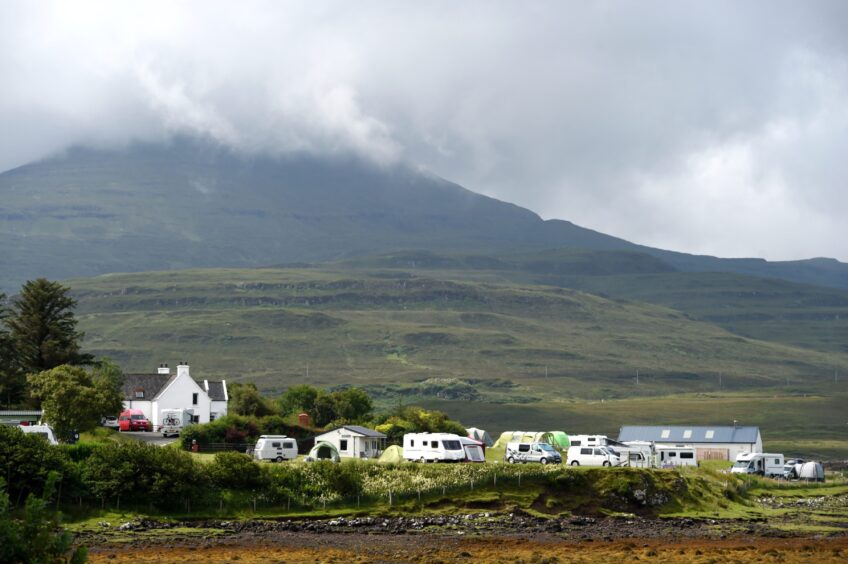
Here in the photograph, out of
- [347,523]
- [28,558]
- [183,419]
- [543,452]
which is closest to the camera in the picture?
[28,558]

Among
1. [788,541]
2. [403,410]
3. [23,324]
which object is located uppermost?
[23,324]

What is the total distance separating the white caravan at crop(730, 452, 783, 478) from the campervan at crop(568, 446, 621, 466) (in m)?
19.0

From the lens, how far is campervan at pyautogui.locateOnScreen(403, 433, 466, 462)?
2515 inches

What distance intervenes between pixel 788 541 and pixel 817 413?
469ft

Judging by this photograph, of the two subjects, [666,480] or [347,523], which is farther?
[666,480]

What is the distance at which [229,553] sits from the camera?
41.5 metres

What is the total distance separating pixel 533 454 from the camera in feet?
221

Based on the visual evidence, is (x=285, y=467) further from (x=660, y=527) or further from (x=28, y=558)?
(x=28, y=558)

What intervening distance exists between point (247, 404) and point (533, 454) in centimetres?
2824

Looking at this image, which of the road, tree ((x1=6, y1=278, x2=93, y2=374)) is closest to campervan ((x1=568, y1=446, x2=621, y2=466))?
the road

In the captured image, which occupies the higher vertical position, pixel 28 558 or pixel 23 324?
pixel 23 324

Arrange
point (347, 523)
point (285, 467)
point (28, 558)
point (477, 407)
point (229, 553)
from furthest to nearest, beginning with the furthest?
point (477, 407), point (285, 467), point (347, 523), point (229, 553), point (28, 558)

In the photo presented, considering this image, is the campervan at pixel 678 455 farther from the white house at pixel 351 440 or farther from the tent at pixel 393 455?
the tent at pixel 393 455

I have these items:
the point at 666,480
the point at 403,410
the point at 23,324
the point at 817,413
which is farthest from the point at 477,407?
the point at 666,480
